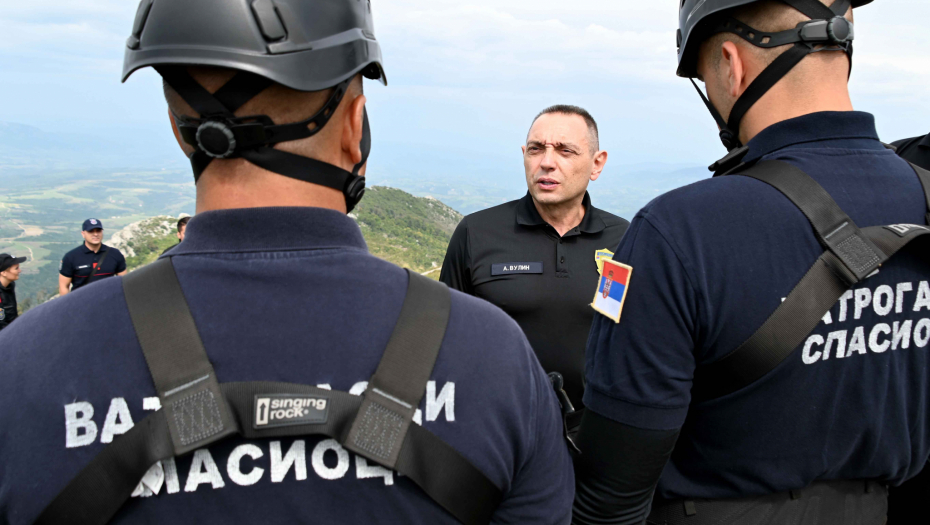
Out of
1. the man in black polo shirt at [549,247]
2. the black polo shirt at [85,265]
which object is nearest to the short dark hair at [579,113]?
the man in black polo shirt at [549,247]

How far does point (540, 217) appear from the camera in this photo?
4457 mm

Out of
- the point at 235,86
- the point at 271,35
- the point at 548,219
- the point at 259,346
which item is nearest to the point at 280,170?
the point at 235,86

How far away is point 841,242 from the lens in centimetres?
161

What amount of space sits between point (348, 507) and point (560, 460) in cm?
68

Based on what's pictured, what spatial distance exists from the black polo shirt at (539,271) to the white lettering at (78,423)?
3.12m

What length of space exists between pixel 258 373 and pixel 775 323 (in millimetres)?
1477

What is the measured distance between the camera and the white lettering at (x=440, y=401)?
1256mm

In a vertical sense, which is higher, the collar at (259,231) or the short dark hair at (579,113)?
the short dark hair at (579,113)

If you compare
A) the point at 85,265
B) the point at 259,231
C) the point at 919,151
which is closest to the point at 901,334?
the point at 259,231

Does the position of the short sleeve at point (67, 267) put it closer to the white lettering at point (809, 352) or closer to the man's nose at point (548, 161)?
the man's nose at point (548, 161)

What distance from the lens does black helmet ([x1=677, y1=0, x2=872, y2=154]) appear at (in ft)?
5.83

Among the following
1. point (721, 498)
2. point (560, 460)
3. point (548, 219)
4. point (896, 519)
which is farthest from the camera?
point (548, 219)

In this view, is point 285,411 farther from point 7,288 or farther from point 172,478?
point 7,288

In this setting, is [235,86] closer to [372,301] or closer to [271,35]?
[271,35]
